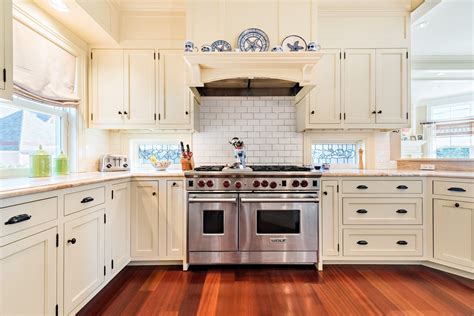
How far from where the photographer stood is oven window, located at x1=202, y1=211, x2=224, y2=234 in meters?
2.31

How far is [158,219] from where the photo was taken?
92.6 inches

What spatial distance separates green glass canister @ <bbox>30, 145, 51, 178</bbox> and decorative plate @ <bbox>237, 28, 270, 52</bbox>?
196 centimetres

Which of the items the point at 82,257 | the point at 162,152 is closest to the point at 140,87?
the point at 162,152

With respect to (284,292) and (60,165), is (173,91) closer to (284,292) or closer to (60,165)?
(60,165)

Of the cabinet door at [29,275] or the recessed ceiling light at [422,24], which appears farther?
the recessed ceiling light at [422,24]

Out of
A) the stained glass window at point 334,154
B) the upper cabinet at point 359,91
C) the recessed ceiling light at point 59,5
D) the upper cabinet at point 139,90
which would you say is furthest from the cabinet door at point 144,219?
the stained glass window at point 334,154

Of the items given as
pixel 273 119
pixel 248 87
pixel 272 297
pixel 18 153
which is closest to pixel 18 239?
pixel 18 153

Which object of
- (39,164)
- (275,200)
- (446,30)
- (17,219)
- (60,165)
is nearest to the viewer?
(17,219)

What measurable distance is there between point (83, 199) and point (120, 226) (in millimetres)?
602

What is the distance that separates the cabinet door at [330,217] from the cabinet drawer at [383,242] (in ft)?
0.35

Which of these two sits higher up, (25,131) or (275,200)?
A: (25,131)

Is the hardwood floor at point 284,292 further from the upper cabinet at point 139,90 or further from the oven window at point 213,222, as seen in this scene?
the upper cabinet at point 139,90

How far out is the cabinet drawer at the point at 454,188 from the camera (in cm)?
210

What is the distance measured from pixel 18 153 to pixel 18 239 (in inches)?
41.9
